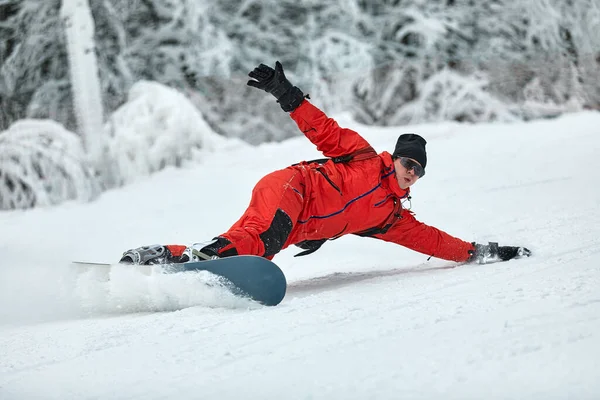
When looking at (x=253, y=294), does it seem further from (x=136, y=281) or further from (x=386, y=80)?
(x=386, y=80)

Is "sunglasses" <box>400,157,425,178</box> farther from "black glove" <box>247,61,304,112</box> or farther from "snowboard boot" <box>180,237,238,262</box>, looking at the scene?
"snowboard boot" <box>180,237,238,262</box>

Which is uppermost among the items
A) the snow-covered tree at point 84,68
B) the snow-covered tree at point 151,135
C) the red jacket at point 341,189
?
the snow-covered tree at point 84,68

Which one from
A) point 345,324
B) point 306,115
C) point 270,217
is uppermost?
point 306,115

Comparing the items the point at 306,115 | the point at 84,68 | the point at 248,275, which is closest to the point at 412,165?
the point at 306,115

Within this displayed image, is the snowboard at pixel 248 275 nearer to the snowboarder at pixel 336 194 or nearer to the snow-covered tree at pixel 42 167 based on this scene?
the snowboarder at pixel 336 194

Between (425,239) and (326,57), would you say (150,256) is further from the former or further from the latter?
(326,57)

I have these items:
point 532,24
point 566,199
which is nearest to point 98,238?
point 566,199

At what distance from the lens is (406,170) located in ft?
10.7

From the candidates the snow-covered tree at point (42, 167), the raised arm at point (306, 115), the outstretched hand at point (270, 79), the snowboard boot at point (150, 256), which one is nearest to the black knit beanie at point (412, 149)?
the raised arm at point (306, 115)

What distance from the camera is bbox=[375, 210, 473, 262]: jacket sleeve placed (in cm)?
342

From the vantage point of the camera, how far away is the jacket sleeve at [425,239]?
11.2ft

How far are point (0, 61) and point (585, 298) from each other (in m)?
8.91

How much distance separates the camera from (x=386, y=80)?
35.5ft

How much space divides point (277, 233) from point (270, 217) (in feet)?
0.26
